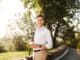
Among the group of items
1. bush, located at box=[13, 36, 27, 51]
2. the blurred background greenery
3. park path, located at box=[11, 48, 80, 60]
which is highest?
the blurred background greenery

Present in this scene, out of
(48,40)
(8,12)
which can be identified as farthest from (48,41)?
(8,12)

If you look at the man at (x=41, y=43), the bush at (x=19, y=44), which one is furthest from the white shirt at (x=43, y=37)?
the bush at (x=19, y=44)

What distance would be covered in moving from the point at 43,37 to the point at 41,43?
51mm

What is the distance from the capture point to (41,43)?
6.37ft

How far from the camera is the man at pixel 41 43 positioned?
6.35ft

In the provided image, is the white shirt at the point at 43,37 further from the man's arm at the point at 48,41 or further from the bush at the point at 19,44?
the bush at the point at 19,44

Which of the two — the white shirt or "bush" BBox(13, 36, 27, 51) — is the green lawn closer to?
"bush" BBox(13, 36, 27, 51)

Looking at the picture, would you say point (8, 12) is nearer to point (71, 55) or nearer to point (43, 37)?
point (43, 37)

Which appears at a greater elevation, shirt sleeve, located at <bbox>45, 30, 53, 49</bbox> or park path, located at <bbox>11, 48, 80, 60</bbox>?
shirt sleeve, located at <bbox>45, 30, 53, 49</bbox>

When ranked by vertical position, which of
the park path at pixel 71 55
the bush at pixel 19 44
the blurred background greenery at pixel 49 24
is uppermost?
the blurred background greenery at pixel 49 24

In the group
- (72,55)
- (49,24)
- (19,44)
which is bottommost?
(72,55)

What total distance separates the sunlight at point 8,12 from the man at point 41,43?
192 mm

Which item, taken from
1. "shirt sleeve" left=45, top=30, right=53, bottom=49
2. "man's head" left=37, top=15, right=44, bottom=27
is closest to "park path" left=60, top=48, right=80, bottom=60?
"shirt sleeve" left=45, top=30, right=53, bottom=49

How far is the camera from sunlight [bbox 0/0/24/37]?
6.46 ft
